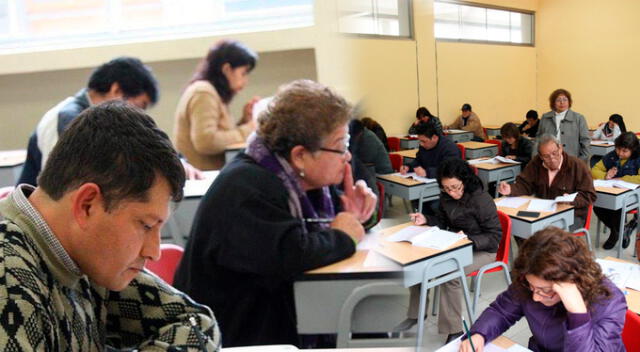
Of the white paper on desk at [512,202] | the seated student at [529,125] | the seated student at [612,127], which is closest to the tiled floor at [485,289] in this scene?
the seated student at [529,125]

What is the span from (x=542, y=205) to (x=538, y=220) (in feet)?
1.00

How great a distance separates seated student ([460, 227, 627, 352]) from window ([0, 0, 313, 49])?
1.30 metres

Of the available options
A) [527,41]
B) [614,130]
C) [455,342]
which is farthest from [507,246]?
[527,41]

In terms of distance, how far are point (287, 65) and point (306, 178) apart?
0.55 metres

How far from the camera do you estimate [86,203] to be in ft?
2.05

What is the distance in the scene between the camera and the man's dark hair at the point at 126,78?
116cm

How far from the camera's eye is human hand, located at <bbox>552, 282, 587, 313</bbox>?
147cm

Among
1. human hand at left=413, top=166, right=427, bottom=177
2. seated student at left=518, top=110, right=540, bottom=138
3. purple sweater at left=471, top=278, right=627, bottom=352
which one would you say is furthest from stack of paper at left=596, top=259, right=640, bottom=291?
human hand at left=413, top=166, right=427, bottom=177

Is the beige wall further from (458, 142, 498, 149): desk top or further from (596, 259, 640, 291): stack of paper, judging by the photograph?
(596, 259, 640, 291): stack of paper

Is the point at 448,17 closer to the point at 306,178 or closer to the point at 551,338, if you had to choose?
the point at 306,178

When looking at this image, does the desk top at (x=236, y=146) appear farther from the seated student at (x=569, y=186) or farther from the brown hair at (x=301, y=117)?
the seated student at (x=569, y=186)

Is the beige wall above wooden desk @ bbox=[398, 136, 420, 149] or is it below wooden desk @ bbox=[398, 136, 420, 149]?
above

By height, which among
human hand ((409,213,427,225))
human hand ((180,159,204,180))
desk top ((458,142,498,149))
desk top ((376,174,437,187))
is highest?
desk top ((458,142,498,149))

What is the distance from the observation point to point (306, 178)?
0.57m
